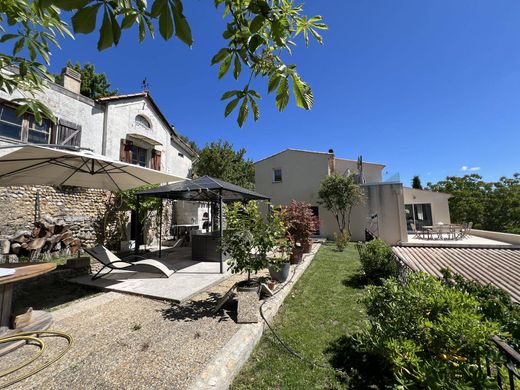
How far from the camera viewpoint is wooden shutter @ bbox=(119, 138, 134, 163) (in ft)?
42.1

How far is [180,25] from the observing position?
1.06m

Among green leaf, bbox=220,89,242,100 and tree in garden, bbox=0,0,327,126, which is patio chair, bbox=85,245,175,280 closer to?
tree in garden, bbox=0,0,327,126

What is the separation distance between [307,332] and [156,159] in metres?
14.5

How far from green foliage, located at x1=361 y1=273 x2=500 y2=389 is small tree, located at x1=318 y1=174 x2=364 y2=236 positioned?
1350 cm

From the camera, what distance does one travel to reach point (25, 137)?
9.34 meters

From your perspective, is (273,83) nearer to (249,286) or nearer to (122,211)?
(249,286)

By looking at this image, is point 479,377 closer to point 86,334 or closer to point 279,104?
point 279,104

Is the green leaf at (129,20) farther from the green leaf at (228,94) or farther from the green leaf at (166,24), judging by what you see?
the green leaf at (228,94)

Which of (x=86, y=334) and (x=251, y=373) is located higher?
(x=86, y=334)


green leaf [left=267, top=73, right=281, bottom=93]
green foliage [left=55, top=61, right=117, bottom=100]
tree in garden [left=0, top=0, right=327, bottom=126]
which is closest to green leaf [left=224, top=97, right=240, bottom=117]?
tree in garden [left=0, top=0, right=327, bottom=126]

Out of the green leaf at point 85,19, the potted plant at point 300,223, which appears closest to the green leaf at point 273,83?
the green leaf at point 85,19

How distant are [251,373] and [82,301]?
410 cm

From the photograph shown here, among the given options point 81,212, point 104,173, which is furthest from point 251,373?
point 81,212

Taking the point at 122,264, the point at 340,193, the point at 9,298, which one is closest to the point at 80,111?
the point at 122,264
